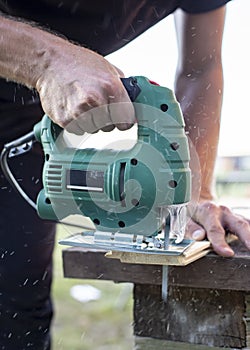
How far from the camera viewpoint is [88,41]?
1.91 m

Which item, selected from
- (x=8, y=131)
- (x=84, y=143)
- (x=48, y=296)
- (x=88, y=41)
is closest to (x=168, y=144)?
(x=84, y=143)

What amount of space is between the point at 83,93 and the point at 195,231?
529 millimetres

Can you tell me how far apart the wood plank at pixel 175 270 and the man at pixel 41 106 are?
0.04 meters

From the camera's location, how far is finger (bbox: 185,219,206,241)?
1.58m

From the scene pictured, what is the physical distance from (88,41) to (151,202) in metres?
0.74

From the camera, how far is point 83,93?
1240 mm

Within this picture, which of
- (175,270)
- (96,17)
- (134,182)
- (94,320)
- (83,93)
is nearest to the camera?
(83,93)

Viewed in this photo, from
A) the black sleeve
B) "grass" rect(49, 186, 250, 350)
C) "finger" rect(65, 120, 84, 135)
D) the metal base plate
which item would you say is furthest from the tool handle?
"grass" rect(49, 186, 250, 350)

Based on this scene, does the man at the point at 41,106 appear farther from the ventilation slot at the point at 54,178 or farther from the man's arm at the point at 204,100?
the ventilation slot at the point at 54,178

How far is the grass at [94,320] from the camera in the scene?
3654 mm

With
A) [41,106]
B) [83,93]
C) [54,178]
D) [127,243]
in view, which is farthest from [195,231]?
[41,106]

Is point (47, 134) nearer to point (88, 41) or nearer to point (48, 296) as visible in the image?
point (88, 41)

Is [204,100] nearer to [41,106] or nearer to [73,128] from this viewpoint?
[41,106]

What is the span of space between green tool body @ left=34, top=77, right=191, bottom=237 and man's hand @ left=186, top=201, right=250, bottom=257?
9.6 inches
